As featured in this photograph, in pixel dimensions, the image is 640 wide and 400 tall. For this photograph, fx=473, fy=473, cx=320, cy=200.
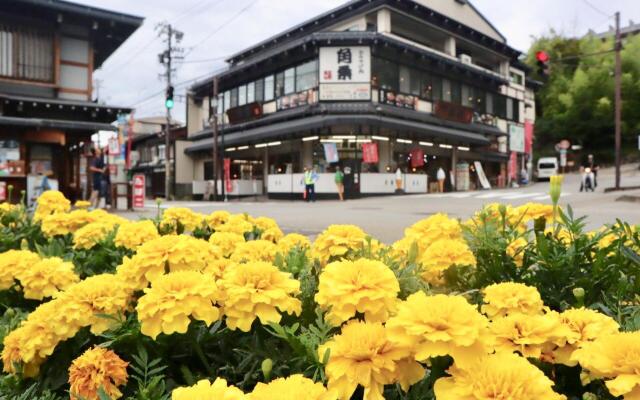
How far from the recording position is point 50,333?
49.1 inches

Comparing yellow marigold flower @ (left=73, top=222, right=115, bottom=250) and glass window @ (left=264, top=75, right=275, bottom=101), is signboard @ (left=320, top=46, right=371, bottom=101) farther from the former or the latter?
yellow marigold flower @ (left=73, top=222, right=115, bottom=250)

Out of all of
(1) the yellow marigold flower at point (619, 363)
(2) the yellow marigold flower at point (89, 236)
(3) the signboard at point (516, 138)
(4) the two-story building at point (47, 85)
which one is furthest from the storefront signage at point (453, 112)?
(1) the yellow marigold flower at point (619, 363)

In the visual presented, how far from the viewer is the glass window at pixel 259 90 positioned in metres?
26.8

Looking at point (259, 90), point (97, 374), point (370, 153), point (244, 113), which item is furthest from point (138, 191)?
point (97, 374)

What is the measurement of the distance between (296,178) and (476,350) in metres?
22.4

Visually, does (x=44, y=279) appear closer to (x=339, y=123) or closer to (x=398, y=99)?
(x=339, y=123)

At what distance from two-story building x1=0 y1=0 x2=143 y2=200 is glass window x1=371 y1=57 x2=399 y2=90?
37.6 feet

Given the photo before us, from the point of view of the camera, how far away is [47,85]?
45.5 feet

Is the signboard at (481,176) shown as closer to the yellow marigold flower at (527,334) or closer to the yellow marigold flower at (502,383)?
the yellow marigold flower at (527,334)

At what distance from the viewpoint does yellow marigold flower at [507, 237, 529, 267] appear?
1.68 m

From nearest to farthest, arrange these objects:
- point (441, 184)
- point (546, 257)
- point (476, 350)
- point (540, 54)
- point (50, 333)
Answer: point (476, 350) < point (50, 333) < point (546, 257) < point (540, 54) < point (441, 184)

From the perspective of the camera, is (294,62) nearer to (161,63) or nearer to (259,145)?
(259,145)

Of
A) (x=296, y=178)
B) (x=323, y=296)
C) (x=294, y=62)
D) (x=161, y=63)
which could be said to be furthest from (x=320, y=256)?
(x=161, y=63)

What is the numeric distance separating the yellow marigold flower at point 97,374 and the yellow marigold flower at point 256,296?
0.28m
